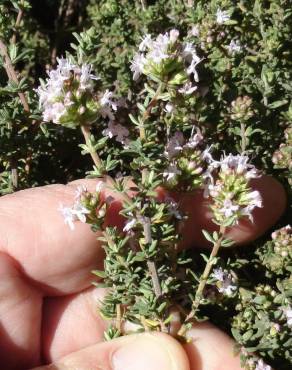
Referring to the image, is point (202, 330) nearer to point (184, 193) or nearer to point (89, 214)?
point (184, 193)

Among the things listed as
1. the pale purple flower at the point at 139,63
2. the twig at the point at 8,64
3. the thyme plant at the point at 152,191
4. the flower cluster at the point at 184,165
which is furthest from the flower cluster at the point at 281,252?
the twig at the point at 8,64

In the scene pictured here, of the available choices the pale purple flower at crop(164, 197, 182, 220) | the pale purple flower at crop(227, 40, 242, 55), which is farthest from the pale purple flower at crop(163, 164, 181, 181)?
the pale purple flower at crop(227, 40, 242, 55)

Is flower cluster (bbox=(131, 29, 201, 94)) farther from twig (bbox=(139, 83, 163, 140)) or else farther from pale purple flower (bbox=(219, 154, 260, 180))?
pale purple flower (bbox=(219, 154, 260, 180))

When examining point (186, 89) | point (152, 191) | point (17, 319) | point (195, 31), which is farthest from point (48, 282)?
point (195, 31)

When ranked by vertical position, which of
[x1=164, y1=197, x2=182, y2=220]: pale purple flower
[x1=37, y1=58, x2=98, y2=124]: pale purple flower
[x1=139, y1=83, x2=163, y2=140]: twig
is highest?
[x1=37, y1=58, x2=98, y2=124]: pale purple flower

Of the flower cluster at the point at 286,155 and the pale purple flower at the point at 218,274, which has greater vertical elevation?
the flower cluster at the point at 286,155

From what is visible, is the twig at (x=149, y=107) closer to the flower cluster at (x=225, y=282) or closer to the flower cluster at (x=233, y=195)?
the flower cluster at (x=233, y=195)
